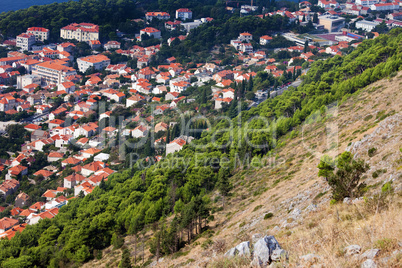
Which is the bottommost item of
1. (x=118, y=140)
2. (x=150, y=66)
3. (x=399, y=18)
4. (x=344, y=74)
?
(x=118, y=140)

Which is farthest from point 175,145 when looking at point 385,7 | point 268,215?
point 385,7

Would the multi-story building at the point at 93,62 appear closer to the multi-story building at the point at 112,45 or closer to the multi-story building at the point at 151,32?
the multi-story building at the point at 112,45

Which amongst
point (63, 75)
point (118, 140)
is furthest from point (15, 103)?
point (118, 140)

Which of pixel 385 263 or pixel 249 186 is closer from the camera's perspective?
pixel 385 263

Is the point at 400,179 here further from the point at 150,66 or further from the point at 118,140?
the point at 150,66

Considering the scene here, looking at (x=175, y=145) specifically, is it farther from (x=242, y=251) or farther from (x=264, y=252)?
(x=264, y=252)

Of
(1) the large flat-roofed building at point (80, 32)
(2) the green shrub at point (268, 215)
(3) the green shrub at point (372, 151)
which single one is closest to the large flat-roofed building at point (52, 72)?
(1) the large flat-roofed building at point (80, 32)
